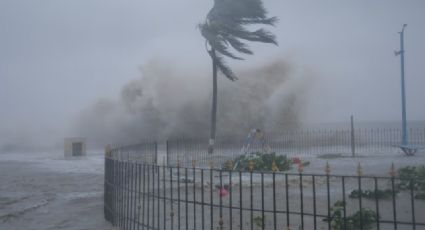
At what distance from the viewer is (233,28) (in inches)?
1095

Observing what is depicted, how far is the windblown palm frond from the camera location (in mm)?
27438

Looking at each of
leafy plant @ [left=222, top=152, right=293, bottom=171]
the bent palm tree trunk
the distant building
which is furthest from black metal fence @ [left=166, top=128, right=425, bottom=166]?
Result: the distant building

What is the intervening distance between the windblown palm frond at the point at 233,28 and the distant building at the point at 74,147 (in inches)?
448

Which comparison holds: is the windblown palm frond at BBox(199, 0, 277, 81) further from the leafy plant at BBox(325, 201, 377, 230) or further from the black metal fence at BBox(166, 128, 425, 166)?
the leafy plant at BBox(325, 201, 377, 230)

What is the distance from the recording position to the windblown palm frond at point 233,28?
90.0ft

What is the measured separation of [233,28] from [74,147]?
1389cm

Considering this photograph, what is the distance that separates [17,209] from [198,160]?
11.2 metres

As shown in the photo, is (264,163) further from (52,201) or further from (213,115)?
(213,115)

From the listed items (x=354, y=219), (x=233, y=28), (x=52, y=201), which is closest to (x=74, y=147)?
(x=233, y=28)

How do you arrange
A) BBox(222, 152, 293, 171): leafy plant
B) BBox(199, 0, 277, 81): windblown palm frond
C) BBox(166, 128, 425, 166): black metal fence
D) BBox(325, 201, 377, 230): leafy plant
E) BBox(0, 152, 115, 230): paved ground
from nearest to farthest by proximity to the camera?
BBox(325, 201, 377, 230): leafy plant → BBox(0, 152, 115, 230): paved ground → BBox(222, 152, 293, 171): leafy plant → BBox(166, 128, 425, 166): black metal fence → BBox(199, 0, 277, 81): windblown palm frond

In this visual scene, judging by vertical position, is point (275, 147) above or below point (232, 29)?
below

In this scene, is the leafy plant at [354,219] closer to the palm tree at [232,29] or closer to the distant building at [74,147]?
the palm tree at [232,29]

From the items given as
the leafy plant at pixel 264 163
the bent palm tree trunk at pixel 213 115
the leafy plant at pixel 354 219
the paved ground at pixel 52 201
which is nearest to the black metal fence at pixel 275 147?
the bent palm tree trunk at pixel 213 115

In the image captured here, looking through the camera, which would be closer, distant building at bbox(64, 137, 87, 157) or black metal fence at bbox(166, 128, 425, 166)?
black metal fence at bbox(166, 128, 425, 166)
